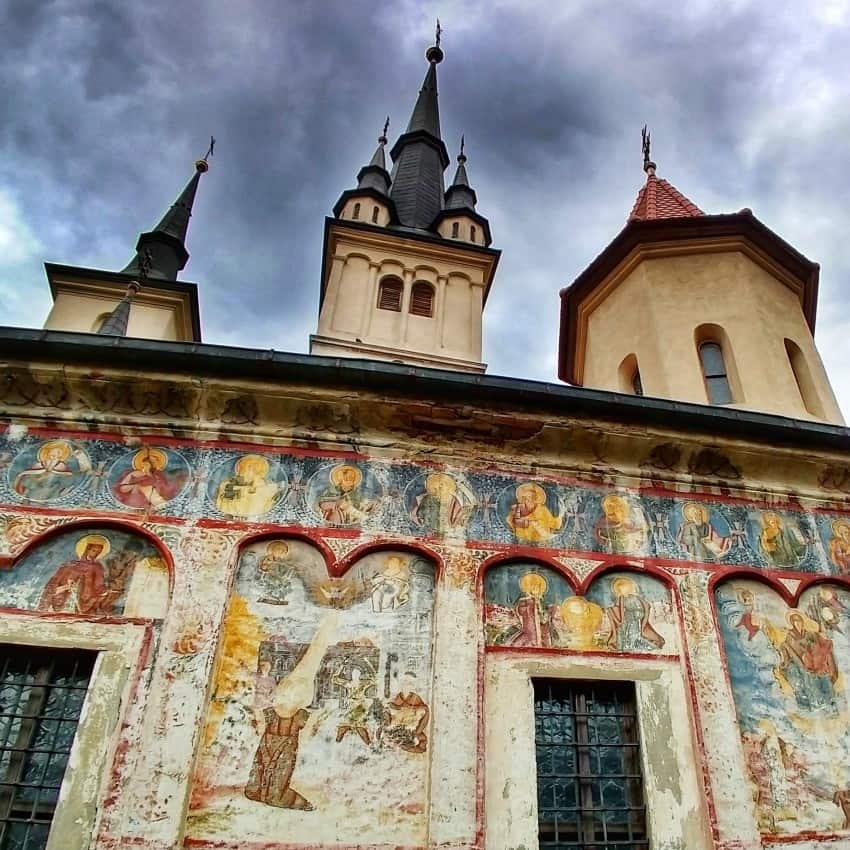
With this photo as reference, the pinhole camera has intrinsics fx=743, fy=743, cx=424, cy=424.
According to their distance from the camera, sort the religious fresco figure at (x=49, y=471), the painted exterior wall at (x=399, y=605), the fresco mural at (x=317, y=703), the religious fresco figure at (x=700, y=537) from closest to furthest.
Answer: the fresco mural at (x=317, y=703) < the painted exterior wall at (x=399, y=605) < the religious fresco figure at (x=49, y=471) < the religious fresco figure at (x=700, y=537)

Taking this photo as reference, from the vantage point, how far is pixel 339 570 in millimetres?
5738

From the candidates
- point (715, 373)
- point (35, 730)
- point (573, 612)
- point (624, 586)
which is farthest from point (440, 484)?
point (715, 373)

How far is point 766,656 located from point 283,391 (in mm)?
4501

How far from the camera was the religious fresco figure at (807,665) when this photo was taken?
19.1ft

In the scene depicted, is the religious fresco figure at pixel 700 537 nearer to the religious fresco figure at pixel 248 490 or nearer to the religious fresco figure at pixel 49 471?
the religious fresco figure at pixel 248 490

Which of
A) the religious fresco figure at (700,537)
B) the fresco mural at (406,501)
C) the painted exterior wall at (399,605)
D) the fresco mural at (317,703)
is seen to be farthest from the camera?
the religious fresco figure at (700,537)

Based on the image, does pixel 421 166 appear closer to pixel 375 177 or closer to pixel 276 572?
pixel 375 177

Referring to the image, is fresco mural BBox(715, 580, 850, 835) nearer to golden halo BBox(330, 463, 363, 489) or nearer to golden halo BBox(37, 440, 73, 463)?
golden halo BBox(330, 463, 363, 489)

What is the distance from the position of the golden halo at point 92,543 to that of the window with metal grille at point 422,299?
11.8 m

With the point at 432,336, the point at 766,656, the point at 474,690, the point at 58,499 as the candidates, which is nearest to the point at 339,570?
the point at 474,690

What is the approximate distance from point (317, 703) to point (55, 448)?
298cm

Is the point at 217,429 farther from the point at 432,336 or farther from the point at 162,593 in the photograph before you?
the point at 432,336

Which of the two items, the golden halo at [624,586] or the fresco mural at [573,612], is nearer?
the fresco mural at [573,612]

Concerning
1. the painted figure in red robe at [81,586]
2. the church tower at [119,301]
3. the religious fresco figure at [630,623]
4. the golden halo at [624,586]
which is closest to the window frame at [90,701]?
the painted figure in red robe at [81,586]
